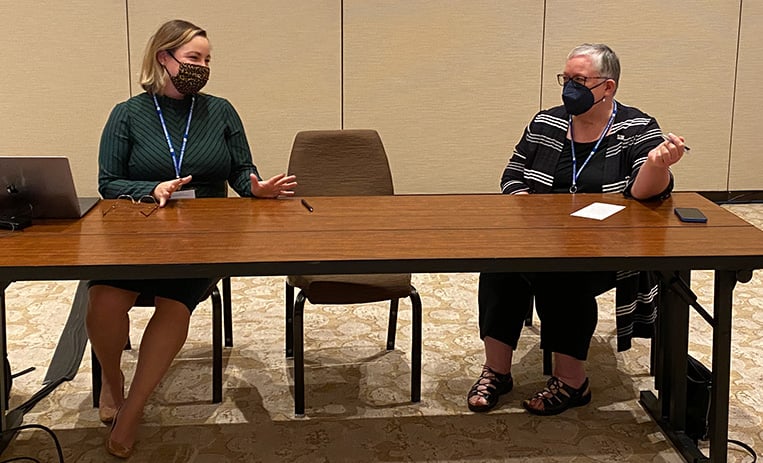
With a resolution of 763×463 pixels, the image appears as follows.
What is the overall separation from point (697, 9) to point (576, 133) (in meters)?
3.14

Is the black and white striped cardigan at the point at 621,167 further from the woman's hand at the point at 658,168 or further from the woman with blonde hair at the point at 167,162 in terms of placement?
the woman with blonde hair at the point at 167,162

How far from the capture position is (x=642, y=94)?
5.62 meters

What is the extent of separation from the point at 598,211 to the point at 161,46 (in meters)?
1.48

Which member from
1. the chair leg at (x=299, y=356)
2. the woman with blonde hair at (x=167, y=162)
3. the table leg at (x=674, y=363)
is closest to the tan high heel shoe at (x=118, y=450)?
the woman with blonde hair at (x=167, y=162)

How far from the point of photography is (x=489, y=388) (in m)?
2.80

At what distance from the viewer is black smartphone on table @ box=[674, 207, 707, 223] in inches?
95.1

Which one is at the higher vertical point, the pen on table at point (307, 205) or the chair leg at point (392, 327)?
the pen on table at point (307, 205)

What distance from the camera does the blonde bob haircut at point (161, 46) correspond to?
A: 2.83 m

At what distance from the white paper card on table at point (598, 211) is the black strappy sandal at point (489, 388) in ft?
2.09

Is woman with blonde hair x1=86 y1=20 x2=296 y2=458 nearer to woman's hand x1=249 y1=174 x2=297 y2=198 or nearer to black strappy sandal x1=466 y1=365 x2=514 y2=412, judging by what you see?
woman's hand x1=249 y1=174 x2=297 y2=198

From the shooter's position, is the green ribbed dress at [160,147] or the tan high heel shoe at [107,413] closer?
the tan high heel shoe at [107,413]

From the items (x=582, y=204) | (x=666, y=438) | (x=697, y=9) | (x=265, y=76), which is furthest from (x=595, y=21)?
(x=666, y=438)

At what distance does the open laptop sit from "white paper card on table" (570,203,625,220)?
142cm

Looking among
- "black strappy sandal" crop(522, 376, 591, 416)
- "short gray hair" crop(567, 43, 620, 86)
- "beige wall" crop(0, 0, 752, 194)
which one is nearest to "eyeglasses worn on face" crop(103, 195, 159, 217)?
"black strappy sandal" crop(522, 376, 591, 416)
